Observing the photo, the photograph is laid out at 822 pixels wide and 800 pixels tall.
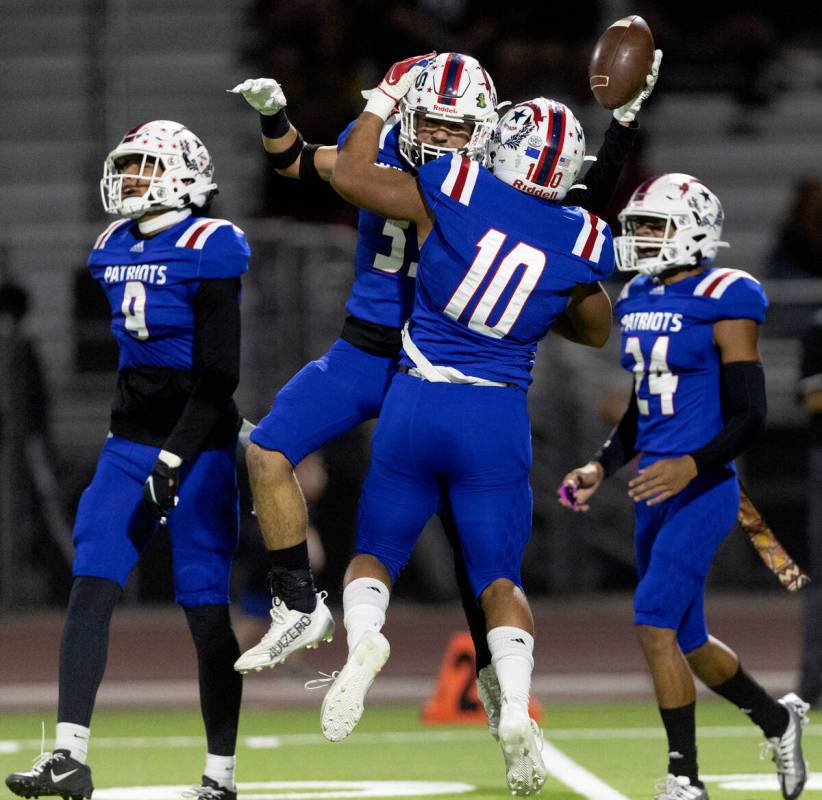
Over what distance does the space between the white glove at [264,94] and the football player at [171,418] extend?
0.28 metres

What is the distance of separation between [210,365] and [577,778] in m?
2.22

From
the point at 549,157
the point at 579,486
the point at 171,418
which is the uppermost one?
the point at 549,157

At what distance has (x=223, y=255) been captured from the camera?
209 inches

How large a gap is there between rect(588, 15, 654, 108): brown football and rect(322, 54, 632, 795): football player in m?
0.43

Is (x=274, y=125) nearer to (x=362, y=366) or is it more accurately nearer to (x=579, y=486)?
(x=362, y=366)

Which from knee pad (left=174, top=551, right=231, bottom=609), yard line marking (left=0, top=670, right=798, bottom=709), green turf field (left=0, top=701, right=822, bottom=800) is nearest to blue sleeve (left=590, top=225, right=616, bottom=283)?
knee pad (left=174, top=551, right=231, bottom=609)

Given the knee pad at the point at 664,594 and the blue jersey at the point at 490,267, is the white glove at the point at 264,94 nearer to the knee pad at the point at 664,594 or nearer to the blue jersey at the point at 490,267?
the blue jersey at the point at 490,267

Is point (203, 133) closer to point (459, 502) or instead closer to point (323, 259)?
point (323, 259)

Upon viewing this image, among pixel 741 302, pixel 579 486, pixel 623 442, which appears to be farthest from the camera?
pixel 623 442

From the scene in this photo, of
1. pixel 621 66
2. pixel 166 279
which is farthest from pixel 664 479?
pixel 166 279

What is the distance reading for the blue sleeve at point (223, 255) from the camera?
5.29 meters

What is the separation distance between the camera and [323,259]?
10.9 meters

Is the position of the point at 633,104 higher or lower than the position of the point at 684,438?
higher

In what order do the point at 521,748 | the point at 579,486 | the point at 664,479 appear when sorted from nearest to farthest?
the point at 521,748 < the point at 664,479 < the point at 579,486
